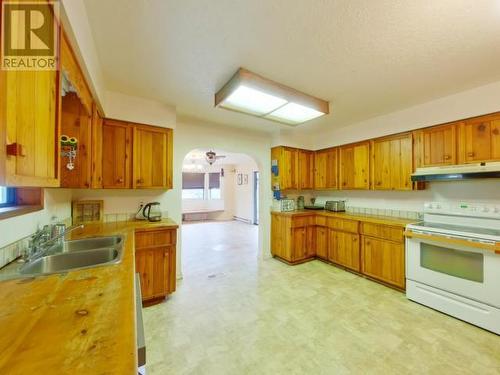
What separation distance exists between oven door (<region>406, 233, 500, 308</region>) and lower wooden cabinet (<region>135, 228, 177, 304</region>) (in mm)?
2892

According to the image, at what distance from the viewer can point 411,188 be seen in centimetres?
297

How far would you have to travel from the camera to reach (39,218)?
1.65m

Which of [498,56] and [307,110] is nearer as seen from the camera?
[498,56]

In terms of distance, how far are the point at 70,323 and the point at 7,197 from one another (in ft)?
4.46

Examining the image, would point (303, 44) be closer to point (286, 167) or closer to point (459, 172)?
point (459, 172)

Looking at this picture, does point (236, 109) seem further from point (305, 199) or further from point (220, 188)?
point (220, 188)

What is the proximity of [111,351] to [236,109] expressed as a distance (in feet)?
7.81

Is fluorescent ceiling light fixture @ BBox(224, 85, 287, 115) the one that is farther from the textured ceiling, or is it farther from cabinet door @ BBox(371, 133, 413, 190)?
cabinet door @ BBox(371, 133, 413, 190)

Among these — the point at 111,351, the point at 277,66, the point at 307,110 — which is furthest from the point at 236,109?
the point at 111,351

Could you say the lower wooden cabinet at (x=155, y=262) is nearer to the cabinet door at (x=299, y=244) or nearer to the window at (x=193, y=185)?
the cabinet door at (x=299, y=244)

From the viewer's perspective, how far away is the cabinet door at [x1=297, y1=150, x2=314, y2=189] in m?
4.32

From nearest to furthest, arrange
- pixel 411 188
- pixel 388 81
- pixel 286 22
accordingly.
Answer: pixel 286 22 → pixel 388 81 → pixel 411 188

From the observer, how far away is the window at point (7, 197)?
143 cm

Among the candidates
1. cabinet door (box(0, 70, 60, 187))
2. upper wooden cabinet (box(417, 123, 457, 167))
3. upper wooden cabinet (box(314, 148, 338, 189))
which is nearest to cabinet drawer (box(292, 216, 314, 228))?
upper wooden cabinet (box(314, 148, 338, 189))
